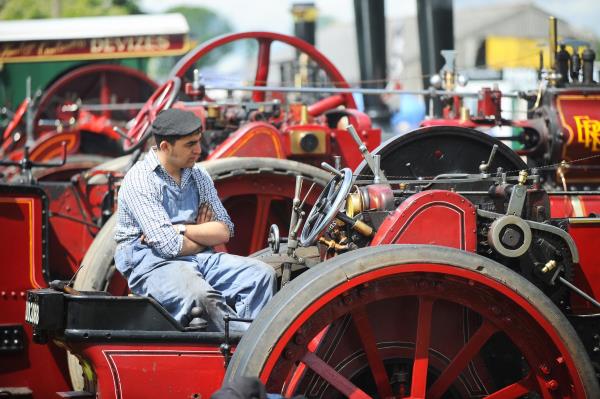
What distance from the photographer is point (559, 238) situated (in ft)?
12.8

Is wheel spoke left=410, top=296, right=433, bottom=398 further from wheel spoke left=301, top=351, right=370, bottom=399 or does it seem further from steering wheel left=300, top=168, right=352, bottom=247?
steering wheel left=300, top=168, right=352, bottom=247

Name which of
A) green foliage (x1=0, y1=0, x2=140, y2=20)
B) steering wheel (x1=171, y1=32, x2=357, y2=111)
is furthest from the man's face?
green foliage (x1=0, y1=0, x2=140, y2=20)

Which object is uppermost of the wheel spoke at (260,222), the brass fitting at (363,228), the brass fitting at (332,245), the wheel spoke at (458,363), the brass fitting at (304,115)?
the brass fitting at (304,115)

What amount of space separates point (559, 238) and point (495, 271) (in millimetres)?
546

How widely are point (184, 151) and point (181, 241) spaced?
35 centimetres

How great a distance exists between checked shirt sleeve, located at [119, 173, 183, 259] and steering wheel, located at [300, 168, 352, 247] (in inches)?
18.5

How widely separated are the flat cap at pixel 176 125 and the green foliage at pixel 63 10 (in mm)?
20901

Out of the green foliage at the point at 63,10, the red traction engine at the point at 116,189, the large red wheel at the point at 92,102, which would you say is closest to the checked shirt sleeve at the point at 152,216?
the red traction engine at the point at 116,189

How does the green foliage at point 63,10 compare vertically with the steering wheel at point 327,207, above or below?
above

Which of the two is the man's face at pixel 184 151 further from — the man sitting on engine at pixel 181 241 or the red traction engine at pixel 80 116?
the red traction engine at pixel 80 116

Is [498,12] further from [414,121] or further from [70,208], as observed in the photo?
[70,208]

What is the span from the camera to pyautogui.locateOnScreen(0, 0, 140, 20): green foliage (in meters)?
25.0

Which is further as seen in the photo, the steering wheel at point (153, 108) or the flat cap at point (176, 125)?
the steering wheel at point (153, 108)

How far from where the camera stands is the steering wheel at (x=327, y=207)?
3762 mm
